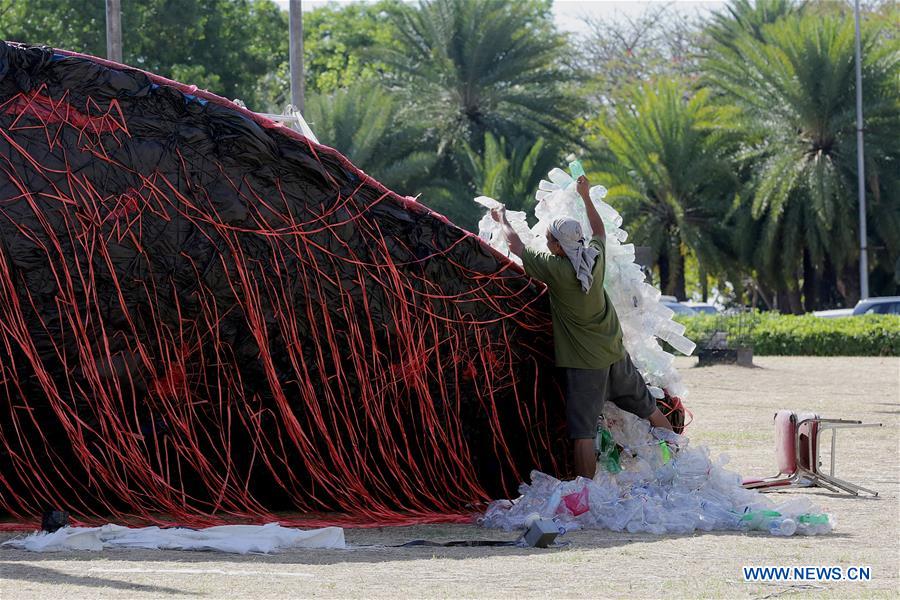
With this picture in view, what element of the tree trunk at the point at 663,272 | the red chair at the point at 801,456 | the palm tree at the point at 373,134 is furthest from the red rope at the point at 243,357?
the tree trunk at the point at 663,272

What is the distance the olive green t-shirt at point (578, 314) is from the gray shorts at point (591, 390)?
0.18 feet

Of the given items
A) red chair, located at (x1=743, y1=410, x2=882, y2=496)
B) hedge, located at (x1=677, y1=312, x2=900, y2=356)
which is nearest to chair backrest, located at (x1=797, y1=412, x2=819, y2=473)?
red chair, located at (x1=743, y1=410, x2=882, y2=496)

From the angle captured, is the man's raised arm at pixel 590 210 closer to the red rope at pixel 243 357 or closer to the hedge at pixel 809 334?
the red rope at pixel 243 357

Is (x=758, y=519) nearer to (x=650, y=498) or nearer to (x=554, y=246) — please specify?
(x=650, y=498)

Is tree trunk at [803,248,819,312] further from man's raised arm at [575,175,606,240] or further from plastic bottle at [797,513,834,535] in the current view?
plastic bottle at [797,513,834,535]

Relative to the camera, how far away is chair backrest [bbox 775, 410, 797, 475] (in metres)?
7.65

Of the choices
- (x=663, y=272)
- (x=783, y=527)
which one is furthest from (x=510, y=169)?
(x=783, y=527)

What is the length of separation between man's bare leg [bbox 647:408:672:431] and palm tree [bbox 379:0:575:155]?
23.1 metres

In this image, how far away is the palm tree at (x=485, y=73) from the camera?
1182 inches

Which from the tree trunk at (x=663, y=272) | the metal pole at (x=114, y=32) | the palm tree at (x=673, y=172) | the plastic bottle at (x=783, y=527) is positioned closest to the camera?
the plastic bottle at (x=783, y=527)

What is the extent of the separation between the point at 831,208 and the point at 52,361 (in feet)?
86.2

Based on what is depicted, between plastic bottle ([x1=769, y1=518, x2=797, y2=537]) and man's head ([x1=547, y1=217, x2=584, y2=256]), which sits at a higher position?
man's head ([x1=547, y1=217, x2=584, y2=256])

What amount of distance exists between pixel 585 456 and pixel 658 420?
56 centimetres

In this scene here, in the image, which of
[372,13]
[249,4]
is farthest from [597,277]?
[372,13]
